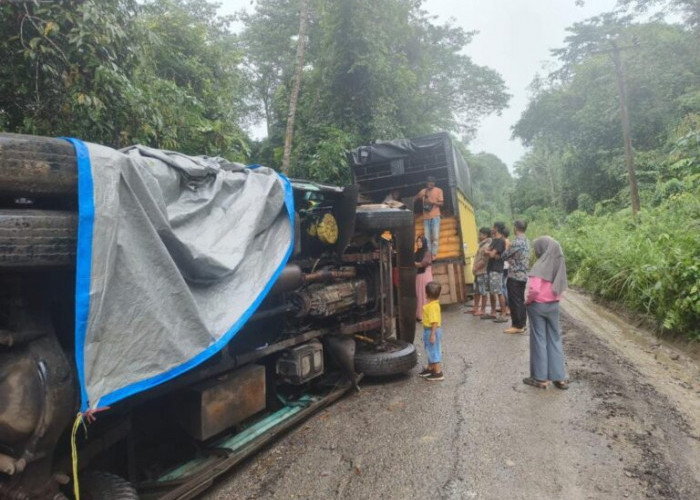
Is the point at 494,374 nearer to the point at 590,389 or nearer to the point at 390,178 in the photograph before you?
the point at 590,389

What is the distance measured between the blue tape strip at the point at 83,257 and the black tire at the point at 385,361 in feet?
10.2

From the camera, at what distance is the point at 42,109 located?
5180 mm

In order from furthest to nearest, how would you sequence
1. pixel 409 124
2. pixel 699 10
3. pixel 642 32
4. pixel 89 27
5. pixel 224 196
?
pixel 642 32
pixel 699 10
pixel 409 124
pixel 89 27
pixel 224 196

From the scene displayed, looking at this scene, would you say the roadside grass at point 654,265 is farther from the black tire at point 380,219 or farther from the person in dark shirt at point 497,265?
the black tire at point 380,219

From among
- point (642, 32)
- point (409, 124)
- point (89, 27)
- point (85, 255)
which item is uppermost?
point (642, 32)

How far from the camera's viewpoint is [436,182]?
913 centimetres

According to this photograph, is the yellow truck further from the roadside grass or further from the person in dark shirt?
the roadside grass

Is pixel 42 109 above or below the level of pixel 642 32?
below

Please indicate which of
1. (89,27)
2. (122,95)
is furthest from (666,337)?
(89,27)

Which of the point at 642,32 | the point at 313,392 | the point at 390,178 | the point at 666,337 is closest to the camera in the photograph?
the point at 313,392

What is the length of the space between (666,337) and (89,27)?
340 inches

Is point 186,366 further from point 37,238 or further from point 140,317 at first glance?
point 37,238

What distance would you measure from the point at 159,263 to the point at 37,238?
0.51 metres

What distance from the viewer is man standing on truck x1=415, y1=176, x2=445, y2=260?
27.8 feet
